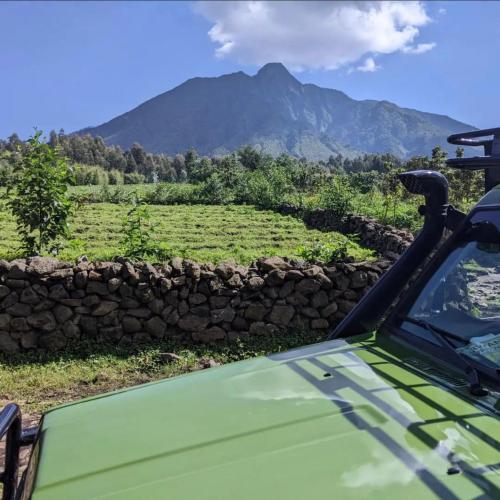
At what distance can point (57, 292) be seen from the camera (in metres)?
6.39

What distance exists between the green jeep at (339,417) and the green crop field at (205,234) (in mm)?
6557

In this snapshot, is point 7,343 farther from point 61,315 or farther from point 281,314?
point 281,314

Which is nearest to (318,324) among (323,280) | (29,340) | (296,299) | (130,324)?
(296,299)

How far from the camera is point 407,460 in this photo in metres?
1.38

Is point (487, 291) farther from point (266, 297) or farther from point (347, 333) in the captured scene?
point (266, 297)

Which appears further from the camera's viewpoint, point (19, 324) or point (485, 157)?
point (19, 324)

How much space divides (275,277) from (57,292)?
8.57ft

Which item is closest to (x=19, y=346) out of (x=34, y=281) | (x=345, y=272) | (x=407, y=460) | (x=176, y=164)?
(x=34, y=281)

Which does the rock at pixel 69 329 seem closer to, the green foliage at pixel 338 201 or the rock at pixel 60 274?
the rock at pixel 60 274

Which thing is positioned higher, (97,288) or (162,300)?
(97,288)

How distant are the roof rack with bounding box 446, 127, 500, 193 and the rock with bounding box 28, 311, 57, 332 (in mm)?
5116

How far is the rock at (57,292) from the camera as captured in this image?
20.9ft

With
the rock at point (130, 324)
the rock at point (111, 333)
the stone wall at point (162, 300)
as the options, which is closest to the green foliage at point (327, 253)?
the stone wall at point (162, 300)

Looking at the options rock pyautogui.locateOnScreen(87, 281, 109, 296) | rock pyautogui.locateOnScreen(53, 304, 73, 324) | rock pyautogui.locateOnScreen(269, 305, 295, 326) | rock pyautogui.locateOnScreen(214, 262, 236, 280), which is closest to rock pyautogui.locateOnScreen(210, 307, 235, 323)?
rock pyautogui.locateOnScreen(214, 262, 236, 280)
